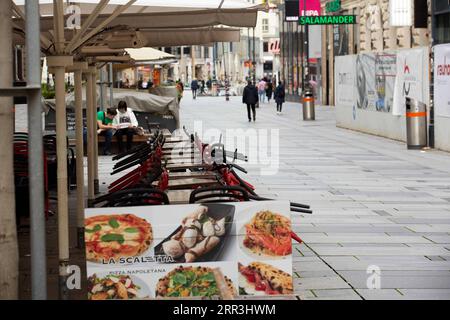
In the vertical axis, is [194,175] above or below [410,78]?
below

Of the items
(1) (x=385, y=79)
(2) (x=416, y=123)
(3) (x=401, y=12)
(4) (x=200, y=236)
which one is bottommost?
(4) (x=200, y=236)

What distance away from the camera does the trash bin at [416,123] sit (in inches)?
875

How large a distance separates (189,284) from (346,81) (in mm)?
24784

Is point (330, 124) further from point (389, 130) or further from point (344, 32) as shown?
point (344, 32)

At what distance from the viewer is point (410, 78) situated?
23562mm

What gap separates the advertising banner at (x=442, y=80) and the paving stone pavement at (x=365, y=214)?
1017 mm

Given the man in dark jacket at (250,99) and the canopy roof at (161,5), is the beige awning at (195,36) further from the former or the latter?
the man in dark jacket at (250,99)

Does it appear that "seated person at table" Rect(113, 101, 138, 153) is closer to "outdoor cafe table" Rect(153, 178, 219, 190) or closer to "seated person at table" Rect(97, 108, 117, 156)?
"seated person at table" Rect(97, 108, 117, 156)

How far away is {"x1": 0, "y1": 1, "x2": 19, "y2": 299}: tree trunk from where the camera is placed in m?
6.43

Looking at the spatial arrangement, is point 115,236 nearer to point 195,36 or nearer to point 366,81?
point 195,36

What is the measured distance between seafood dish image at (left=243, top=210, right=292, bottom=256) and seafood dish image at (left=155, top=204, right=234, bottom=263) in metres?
0.17

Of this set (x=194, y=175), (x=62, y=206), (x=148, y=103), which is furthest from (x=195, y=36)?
(x=148, y=103)

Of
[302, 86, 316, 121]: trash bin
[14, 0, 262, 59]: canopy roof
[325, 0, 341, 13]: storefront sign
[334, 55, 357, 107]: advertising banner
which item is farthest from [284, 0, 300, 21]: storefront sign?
[14, 0, 262, 59]: canopy roof

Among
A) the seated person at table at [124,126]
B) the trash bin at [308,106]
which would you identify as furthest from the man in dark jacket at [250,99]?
the seated person at table at [124,126]
